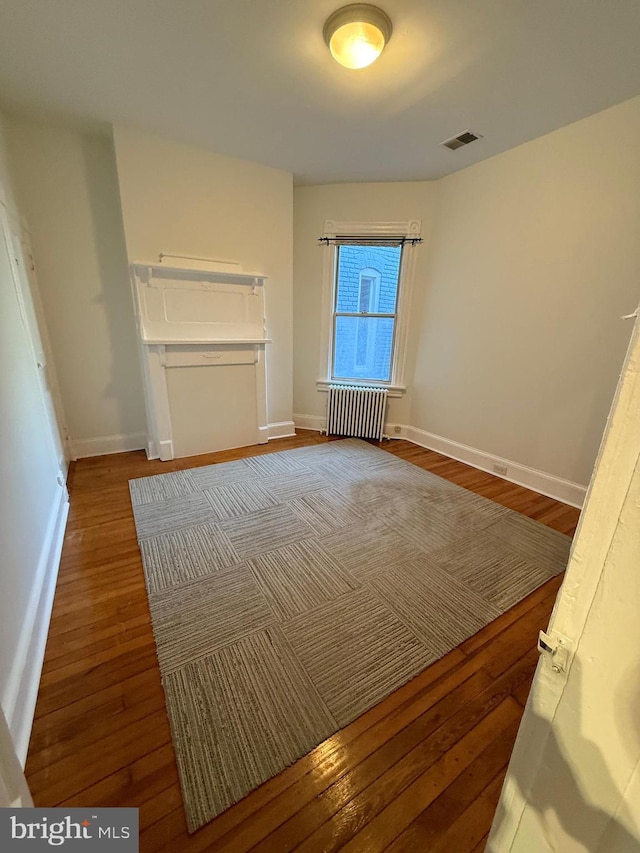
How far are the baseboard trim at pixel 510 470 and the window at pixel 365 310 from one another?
891 millimetres

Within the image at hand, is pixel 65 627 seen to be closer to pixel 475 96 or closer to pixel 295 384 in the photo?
pixel 295 384

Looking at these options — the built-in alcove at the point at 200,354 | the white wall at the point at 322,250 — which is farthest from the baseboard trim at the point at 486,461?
the built-in alcove at the point at 200,354

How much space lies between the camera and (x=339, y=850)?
86 centimetres

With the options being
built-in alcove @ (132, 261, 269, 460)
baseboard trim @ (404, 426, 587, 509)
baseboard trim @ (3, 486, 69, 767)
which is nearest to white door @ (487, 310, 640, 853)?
baseboard trim @ (3, 486, 69, 767)

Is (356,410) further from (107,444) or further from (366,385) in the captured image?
(107,444)

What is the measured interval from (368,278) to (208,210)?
1.72m

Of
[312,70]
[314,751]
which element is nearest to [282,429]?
[312,70]

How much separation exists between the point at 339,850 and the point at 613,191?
11.6 ft

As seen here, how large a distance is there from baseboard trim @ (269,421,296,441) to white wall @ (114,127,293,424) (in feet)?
2.69

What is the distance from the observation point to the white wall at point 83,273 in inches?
102

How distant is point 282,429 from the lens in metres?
3.86

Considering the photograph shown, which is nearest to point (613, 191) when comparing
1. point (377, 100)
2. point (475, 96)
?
point (475, 96)

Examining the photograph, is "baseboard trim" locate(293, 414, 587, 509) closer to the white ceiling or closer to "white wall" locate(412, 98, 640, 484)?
"white wall" locate(412, 98, 640, 484)

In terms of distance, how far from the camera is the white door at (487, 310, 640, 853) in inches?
16.8
